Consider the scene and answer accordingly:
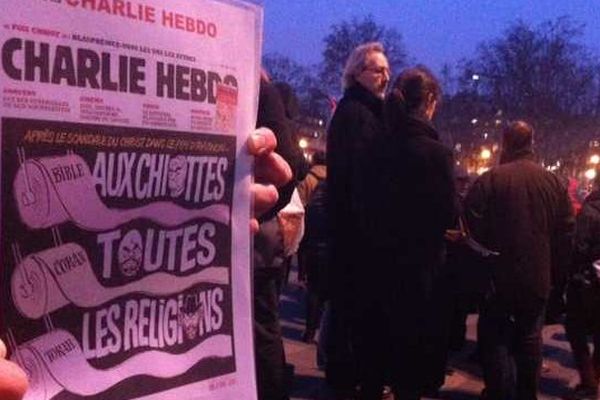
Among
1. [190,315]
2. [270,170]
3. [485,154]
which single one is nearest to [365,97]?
[270,170]

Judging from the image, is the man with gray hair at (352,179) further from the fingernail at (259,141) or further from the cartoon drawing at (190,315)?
the cartoon drawing at (190,315)

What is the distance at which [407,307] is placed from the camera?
4488mm

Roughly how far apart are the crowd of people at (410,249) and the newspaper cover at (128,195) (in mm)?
1652

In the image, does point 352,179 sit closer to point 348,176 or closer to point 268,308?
point 348,176

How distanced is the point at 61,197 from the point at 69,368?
24 centimetres

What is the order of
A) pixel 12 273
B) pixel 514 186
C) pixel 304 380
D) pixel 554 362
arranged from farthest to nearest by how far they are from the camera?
pixel 554 362, pixel 304 380, pixel 514 186, pixel 12 273

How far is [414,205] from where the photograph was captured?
4.39 metres

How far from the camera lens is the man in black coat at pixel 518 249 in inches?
210

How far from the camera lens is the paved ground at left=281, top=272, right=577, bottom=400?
21.0ft

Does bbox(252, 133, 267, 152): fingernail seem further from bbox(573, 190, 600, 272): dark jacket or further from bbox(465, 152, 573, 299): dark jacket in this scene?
bbox(573, 190, 600, 272): dark jacket

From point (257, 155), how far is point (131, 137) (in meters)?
0.34

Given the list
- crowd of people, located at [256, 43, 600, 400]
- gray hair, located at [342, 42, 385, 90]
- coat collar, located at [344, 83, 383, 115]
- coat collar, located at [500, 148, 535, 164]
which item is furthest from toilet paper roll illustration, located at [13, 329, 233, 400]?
coat collar, located at [500, 148, 535, 164]

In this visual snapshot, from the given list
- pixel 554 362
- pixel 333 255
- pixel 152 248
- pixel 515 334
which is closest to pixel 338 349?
pixel 333 255

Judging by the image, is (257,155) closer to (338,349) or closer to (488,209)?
(338,349)
